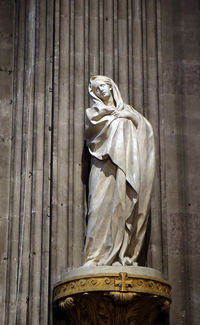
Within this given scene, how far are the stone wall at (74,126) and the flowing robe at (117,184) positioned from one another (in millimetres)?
391

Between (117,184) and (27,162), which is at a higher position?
(27,162)

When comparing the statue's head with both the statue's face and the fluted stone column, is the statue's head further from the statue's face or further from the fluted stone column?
the fluted stone column

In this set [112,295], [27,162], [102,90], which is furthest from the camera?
[27,162]

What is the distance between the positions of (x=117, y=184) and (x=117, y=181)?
0.04 m

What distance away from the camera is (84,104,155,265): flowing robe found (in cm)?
1085

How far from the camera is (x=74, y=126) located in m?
11.8

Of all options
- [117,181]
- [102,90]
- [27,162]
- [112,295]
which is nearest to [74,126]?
[102,90]

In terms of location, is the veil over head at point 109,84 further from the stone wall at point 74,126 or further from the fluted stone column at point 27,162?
the fluted stone column at point 27,162

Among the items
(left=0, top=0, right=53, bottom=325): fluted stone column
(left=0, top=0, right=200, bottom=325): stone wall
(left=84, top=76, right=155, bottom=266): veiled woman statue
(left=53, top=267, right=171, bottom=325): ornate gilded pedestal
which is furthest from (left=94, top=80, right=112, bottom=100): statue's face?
(left=53, top=267, right=171, bottom=325): ornate gilded pedestal

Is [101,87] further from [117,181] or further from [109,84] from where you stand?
[117,181]

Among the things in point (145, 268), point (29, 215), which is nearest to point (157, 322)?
point (145, 268)

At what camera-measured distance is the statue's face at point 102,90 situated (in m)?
11.5

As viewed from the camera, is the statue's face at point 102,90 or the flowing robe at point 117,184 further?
the statue's face at point 102,90

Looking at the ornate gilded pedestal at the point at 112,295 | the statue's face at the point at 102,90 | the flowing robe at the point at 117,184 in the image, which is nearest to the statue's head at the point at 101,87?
the statue's face at the point at 102,90
